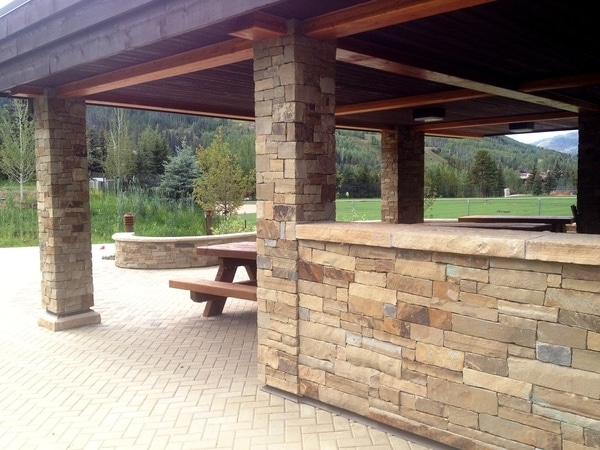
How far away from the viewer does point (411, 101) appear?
770 centimetres

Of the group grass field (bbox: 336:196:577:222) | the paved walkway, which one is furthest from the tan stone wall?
grass field (bbox: 336:196:577:222)

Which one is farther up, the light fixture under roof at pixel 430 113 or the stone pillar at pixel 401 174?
the light fixture under roof at pixel 430 113

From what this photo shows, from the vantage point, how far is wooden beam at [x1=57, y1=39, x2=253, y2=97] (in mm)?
4454

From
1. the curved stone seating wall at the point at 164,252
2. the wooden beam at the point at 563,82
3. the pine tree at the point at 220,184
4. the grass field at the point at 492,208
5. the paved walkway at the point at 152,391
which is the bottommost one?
the paved walkway at the point at 152,391

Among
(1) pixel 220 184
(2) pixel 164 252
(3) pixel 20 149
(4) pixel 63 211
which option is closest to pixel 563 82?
(4) pixel 63 211

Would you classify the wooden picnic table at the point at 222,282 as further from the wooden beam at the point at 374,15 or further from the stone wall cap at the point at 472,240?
the wooden beam at the point at 374,15

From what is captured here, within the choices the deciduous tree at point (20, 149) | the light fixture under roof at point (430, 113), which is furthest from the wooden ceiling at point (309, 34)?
the deciduous tree at point (20, 149)

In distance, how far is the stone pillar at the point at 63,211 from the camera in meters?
6.25

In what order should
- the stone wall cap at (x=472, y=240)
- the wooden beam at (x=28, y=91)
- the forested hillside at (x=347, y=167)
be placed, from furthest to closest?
the forested hillside at (x=347, y=167) → the wooden beam at (x=28, y=91) → the stone wall cap at (x=472, y=240)

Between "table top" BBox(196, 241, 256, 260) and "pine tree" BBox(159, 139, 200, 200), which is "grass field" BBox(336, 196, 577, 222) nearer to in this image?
"pine tree" BBox(159, 139, 200, 200)

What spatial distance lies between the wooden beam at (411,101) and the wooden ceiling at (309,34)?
2cm

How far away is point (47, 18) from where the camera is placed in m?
5.05

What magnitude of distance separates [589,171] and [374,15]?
21.4 ft

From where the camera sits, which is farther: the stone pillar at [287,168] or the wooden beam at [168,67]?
the wooden beam at [168,67]
